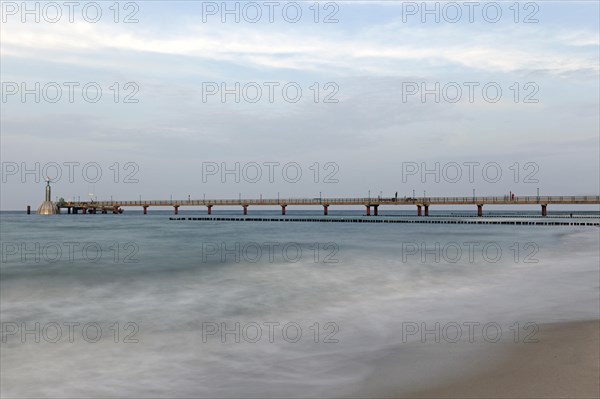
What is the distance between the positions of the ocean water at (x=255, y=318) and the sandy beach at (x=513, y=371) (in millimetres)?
294

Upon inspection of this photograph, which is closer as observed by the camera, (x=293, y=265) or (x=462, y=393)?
(x=462, y=393)

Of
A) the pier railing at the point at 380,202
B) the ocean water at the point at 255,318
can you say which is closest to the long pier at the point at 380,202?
the pier railing at the point at 380,202

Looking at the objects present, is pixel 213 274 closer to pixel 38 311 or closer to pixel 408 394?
pixel 38 311

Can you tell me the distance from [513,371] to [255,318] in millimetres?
7844

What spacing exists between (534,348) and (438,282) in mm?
11446

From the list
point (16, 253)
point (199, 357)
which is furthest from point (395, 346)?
point (16, 253)

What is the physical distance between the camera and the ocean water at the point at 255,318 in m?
8.25

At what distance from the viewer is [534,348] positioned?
8867mm

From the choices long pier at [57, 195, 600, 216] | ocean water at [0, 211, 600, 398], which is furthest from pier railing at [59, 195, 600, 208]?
ocean water at [0, 211, 600, 398]

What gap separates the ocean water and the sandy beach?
0.97ft

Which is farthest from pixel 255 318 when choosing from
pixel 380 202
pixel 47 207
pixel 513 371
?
pixel 47 207

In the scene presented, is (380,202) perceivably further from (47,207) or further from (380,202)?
(47,207)

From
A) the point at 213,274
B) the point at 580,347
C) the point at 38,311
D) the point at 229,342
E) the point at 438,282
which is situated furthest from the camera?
the point at 213,274

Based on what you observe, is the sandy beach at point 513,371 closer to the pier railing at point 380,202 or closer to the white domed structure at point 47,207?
the pier railing at point 380,202
